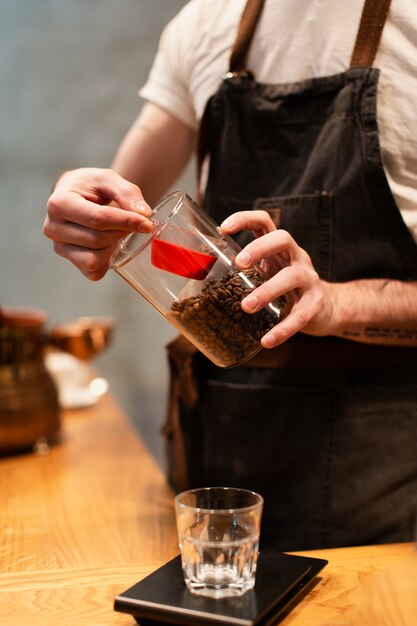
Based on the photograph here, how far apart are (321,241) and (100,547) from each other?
63 cm

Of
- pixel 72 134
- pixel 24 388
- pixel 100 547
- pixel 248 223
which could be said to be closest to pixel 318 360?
pixel 248 223

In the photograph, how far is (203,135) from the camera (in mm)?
Answer: 1445

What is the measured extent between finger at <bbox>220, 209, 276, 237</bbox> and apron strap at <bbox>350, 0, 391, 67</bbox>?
0.38m

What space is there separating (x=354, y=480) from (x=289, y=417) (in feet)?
0.50

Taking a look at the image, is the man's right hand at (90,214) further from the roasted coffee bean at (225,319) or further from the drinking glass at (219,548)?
the drinking glass at (219,548)

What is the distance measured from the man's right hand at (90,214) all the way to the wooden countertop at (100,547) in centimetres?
43

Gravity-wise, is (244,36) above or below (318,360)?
above

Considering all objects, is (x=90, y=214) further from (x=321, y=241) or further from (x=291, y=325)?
(x=321, y=241)

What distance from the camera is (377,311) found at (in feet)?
4.13

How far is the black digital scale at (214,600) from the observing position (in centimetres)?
77

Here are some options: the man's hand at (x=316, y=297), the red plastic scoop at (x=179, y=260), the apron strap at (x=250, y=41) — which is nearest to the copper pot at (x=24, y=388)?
the apron strap at (x=250, y=41)

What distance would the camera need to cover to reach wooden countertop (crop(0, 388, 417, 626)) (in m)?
0.84

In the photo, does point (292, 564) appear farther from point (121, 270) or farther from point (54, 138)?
point (54, 138)

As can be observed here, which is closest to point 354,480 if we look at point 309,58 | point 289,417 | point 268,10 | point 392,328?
point 289,417
